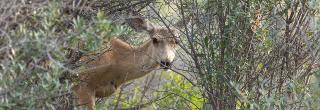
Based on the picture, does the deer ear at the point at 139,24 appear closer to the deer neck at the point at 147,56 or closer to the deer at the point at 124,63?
the deer at the point at 124,63

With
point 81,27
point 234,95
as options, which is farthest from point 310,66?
point 81,27

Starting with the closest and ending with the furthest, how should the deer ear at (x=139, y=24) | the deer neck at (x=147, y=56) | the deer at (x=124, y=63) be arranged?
the deer ear at (x=139, y=24), the deer at (x=124, y=63), the deer neck at (x=147, y=56)

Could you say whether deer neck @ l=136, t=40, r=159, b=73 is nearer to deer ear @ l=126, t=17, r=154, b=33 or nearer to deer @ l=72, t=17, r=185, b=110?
deer @ l=72, t=17, r=185, b=110

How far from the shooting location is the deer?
970 centimetres

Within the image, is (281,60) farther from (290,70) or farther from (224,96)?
(224,96)

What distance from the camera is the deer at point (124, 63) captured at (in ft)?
31.8

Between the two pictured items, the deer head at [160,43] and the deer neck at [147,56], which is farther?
the deer neck at [147,56]

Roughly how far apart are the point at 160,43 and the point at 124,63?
58 cm

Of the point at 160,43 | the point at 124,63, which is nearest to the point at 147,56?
the point at 160,43

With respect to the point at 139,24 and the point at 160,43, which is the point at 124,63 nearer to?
the point at 160,43

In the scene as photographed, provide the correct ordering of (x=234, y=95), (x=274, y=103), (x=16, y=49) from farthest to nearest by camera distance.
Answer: (x=234, y=95) → (x=274, y=103) → (x=16, y=49)

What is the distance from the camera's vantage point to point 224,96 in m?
7.79

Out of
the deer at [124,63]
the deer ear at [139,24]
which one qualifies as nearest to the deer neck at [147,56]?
the deer at [124,63]

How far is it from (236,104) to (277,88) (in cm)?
48
